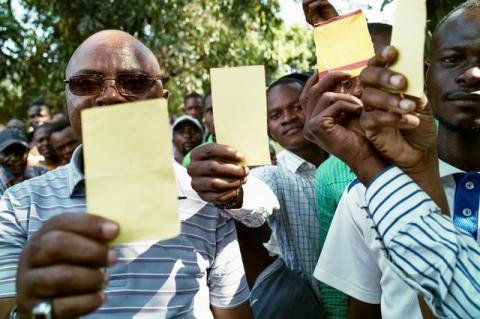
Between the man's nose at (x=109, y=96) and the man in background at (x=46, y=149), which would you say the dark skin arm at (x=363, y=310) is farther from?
the man in background at (x=46, y=149)

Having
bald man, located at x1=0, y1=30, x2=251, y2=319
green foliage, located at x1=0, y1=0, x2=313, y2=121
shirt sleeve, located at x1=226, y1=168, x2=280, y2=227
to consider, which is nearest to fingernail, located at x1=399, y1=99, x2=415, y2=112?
shirt sleeve, located at x1=226, y1=168, x2=280, y2=227

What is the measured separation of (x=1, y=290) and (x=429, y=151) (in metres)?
1.25

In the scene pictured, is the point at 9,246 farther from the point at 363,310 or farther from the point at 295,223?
the point at 295,223

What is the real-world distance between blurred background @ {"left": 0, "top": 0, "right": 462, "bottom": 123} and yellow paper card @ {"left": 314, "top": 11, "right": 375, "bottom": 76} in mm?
7655

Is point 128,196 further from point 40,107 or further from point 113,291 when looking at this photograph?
point 40,107

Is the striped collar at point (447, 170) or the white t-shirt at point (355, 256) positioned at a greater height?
the striped collar at point (447, 170)

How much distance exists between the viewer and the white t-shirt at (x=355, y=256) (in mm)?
1657

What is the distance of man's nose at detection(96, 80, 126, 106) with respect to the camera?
1733mm

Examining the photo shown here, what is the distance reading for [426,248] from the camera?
3.80 feet

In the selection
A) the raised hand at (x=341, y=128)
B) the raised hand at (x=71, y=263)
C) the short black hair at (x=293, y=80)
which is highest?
the short black hair at (x=293, y=80)

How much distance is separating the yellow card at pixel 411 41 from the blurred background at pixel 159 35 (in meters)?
7.96

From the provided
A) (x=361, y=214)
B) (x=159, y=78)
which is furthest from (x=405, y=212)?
(x=159, y=78)

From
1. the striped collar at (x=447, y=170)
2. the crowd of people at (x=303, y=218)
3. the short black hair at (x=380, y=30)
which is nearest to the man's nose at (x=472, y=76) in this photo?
the crowd of people at (x=303, y=218)

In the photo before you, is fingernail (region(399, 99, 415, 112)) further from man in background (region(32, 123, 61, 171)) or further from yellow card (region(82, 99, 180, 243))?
man in background (region(32, 123, 61, 171))
